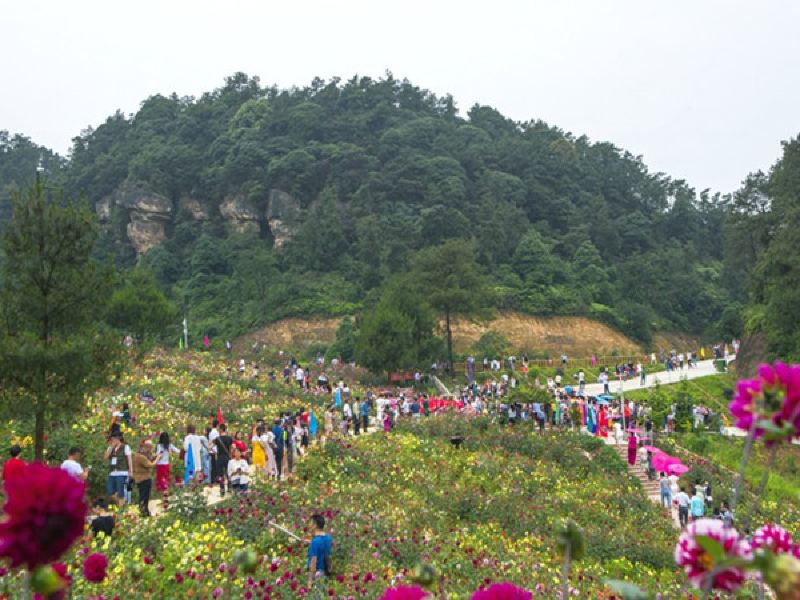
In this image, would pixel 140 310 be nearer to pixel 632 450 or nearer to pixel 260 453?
pixel 260 453

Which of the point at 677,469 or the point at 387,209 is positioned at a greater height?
the point at 387,209

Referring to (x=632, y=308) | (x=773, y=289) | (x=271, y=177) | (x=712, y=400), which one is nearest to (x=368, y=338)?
(x=712, y=400)

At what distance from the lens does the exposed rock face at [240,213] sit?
70.7m

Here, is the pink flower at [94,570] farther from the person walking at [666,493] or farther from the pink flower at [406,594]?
the person walking at [666,493]

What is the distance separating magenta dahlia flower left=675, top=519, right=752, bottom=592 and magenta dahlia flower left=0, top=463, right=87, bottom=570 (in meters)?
1.70

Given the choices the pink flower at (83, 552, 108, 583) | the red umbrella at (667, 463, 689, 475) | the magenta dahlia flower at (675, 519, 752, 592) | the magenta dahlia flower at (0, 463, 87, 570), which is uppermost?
the magenta dahlia flower at (0, 463, 87, 570)

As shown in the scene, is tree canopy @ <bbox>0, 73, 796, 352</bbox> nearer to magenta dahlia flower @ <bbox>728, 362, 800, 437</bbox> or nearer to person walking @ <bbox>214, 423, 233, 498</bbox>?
person walking @ <bbox>214, 423, 233, 498</bbox>

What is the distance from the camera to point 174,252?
70.4 metres

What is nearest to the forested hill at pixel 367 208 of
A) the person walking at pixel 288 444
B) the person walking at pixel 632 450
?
the person walking at pixel 632 450

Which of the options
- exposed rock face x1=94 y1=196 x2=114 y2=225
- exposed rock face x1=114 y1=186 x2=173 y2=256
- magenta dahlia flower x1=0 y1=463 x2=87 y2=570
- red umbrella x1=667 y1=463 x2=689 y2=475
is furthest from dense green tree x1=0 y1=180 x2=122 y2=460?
exposed rock face x1=94 y1=196 x2=114 y2=225

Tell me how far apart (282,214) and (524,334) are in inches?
1126

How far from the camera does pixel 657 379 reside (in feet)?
123

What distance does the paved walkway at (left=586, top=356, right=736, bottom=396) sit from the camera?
35816mm

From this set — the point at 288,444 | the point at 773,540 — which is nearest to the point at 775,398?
the point at 773,540
